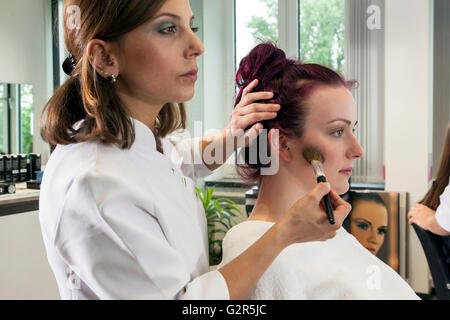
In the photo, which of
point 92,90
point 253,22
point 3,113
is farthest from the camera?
point 3,113

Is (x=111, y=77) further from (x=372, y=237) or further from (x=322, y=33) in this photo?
→ (x=372, y=237)

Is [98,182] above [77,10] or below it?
below

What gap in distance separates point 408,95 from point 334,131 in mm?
541

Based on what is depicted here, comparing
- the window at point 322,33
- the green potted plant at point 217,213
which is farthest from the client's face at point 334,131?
the green potted plant at point 217,213

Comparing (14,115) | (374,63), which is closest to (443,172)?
(374,63)

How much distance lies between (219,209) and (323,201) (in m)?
0.46

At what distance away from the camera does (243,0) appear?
0.99 metres

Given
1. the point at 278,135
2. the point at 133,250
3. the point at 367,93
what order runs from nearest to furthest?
the point at 133,250
the point at 278,135
the point at 367,93

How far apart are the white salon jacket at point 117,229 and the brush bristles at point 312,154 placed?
28cm

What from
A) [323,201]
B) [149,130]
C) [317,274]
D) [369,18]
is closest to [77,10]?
[149,130]

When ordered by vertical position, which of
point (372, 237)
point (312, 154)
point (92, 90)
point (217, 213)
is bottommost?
point (372, 237)

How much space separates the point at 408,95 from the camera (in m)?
1.20

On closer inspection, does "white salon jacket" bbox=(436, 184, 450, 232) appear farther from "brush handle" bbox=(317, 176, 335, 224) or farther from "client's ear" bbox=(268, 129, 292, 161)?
"brush handle" bbox=(317, 176, 335, 224)
